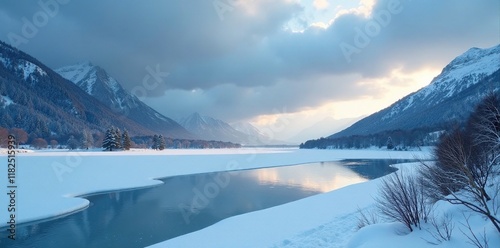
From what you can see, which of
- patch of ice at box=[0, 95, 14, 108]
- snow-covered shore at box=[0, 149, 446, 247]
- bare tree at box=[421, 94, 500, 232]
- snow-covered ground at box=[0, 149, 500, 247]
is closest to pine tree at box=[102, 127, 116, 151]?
snow-covered shore at box=[0, 149, 446, 247]

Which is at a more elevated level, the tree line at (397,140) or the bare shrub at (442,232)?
the tree line at (397,140)

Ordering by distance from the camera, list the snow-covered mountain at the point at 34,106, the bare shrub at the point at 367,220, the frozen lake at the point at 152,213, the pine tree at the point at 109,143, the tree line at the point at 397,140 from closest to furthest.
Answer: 1. the bare shrub at the point at 367,220
2. the frozen lake at the point at 152,213
3. the pine tree at the point at 109,143
4. the tree line at the point at 397,140
5. the snow-covered mountain at the point at 34,106

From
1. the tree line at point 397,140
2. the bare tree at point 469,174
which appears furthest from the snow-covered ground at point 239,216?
the tree line at point 397,140

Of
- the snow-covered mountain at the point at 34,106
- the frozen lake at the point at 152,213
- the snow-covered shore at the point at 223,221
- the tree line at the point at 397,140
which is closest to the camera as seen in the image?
the snow-covered shore at the point at 223,221

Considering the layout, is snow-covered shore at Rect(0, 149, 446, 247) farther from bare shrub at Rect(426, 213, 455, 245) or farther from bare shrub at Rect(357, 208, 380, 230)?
bare shrub at Rect(426, 213, 455, 245)

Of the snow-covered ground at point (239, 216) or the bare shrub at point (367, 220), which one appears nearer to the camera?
the bare shrub at point (367, 220)

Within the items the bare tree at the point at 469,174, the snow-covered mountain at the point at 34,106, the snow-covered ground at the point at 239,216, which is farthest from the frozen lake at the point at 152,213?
the snow-covered mountain at the point at 34,106

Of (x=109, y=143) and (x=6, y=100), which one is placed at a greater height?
(x=6, y=100)

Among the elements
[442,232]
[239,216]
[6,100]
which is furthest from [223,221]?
[6,100]

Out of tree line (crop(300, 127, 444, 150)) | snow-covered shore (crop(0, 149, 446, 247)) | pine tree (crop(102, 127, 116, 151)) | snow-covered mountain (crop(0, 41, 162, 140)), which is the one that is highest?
snow-covered mountain (crop(0, 41, 162, 140))

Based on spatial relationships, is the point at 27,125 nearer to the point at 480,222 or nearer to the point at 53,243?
the point at 53,243

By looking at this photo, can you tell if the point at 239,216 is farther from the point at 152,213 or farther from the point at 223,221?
the point at 152,213

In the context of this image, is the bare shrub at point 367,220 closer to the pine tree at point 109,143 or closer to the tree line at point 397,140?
the pine tree at point 109,143

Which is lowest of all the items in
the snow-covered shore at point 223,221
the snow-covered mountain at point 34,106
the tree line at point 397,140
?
the snow-covered shore at point 223,221
